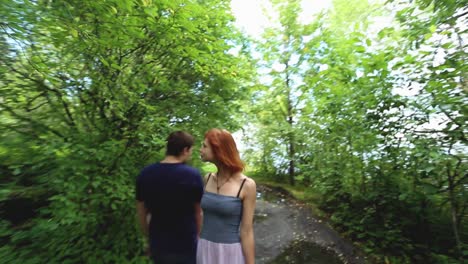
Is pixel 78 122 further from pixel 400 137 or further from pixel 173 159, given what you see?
pixel 400 137

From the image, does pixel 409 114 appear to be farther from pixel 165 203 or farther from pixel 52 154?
pixel 52 154

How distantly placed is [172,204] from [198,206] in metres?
0.29

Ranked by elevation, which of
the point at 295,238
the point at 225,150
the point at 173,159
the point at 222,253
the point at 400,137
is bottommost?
the point at 295,238

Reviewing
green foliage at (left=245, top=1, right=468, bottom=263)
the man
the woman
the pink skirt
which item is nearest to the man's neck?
the man

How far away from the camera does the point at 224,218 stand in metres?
2.07

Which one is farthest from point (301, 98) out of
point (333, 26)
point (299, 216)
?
point (299, 216)

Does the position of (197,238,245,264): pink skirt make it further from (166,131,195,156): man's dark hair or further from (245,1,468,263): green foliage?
(245,1,468,263): green foliage

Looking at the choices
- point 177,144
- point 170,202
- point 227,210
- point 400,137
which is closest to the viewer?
point 227,210

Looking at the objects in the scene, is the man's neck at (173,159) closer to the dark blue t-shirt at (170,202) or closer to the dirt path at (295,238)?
the dark blue t-shirt at (170,202)

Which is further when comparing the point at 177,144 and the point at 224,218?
Answer: the point at 177,144

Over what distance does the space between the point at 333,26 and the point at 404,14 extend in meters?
4.95

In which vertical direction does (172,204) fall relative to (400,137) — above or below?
below

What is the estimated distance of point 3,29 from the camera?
7.49 feet

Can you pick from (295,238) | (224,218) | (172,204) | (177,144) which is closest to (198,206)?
(172,204)
